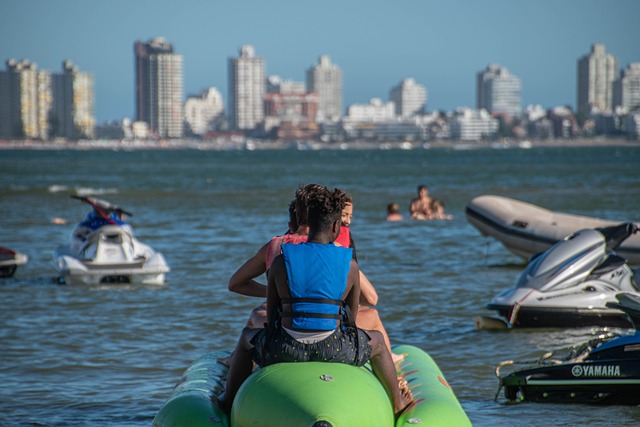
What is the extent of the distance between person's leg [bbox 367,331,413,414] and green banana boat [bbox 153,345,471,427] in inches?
2.3

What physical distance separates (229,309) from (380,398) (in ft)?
20.9

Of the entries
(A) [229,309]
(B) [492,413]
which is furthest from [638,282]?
(A) [229,309]

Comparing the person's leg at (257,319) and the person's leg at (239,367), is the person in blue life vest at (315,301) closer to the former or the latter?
the person's leg at (239,367)

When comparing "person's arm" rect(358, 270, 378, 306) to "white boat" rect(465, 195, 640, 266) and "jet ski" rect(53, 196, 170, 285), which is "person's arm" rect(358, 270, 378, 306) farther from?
"white boat" rect(465, 195, 640, 266)

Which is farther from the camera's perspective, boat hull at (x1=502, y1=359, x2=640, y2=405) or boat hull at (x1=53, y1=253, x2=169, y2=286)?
boat hull at (x1=53, y1=253, x2=169, y2=286)

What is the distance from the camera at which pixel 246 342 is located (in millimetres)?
4949

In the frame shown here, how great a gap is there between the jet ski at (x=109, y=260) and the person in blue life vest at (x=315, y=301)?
7.78 metres

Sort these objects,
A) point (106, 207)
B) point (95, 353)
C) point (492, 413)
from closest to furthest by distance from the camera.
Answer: point (492, 413)
point (95, 353)
point (106, 207)

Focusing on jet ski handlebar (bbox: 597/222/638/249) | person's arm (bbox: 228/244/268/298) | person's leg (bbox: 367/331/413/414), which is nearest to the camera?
person's leg (bbox: 367/331/413/414)

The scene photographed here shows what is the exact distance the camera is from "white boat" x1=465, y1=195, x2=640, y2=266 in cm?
1333

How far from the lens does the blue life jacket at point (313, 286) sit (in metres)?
4.69

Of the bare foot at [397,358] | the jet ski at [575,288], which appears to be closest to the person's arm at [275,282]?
the bare foot at [397,358]

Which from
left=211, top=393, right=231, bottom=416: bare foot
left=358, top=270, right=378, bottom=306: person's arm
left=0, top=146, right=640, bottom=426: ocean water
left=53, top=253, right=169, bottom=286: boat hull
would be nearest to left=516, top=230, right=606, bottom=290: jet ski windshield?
left=0, top=146, right=640, bottom=426: ocean water

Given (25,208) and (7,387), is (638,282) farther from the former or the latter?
(25,208)
